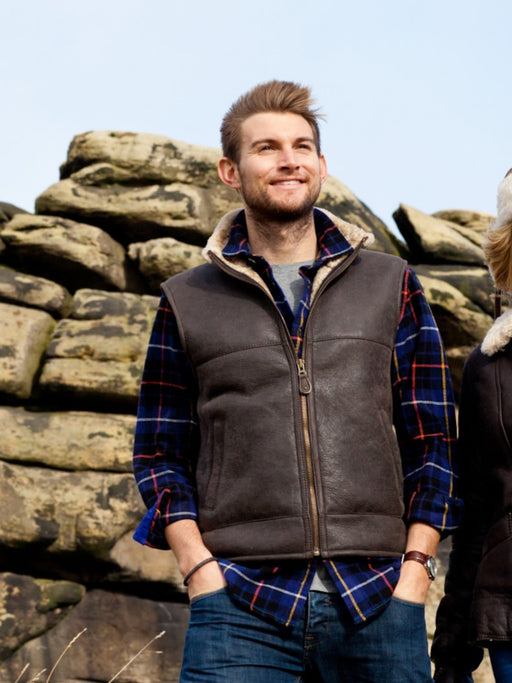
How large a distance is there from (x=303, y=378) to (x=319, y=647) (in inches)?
40.3

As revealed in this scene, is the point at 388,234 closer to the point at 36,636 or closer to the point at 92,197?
the point at 92,197

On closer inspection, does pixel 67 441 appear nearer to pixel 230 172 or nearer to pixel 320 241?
pixel 230 172

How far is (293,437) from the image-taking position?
3.33m

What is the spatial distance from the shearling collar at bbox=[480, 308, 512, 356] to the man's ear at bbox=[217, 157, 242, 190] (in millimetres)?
1353

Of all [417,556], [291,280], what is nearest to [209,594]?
[417,556]

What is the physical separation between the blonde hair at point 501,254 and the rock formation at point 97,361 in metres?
6.82

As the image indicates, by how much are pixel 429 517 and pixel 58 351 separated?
846 cm

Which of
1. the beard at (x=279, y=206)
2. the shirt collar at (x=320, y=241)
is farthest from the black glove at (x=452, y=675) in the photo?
the beard at (x=279, y=206)

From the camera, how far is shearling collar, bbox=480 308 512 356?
3398 mm

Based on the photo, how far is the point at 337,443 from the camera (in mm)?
3326

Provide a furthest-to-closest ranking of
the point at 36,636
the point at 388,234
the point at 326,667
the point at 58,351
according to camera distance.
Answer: the point at 388,234 < the point at 58,351 < the point at 36,636 < the point at 326,667

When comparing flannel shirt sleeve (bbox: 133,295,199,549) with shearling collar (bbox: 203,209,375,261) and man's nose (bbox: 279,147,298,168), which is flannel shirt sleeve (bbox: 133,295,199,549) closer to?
shearling collar (bbox: 203,209,375,261)

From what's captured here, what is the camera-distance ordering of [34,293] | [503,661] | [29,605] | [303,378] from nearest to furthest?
[503,661]
[303,378]
[29,605]
[34,293]

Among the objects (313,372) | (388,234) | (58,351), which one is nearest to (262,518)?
(313,372)
